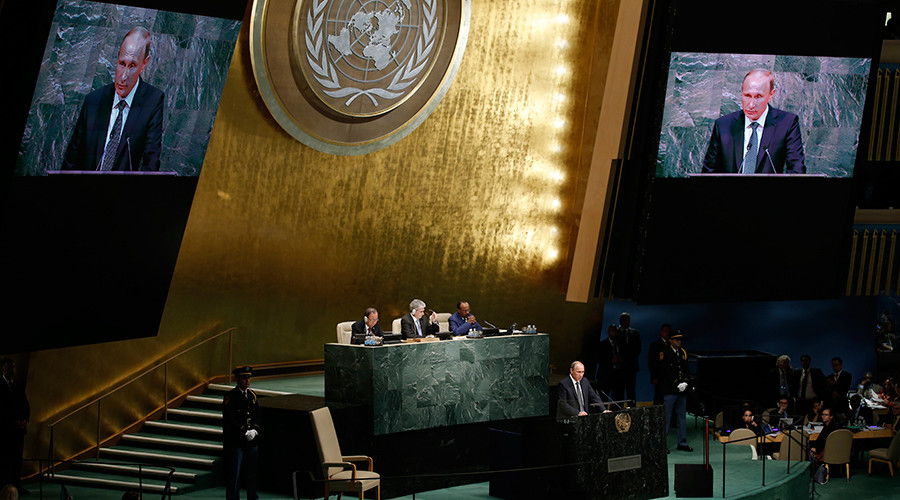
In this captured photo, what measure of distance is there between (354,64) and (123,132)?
12.6 ft

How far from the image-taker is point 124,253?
9555 millimetres

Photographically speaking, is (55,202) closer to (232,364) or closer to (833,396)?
(232,364)

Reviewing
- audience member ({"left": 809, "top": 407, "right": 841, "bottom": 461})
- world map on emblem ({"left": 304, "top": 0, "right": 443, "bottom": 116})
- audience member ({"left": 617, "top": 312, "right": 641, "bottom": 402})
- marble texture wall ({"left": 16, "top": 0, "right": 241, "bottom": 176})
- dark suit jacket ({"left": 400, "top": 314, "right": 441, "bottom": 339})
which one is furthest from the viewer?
audience member ({"left": 617, "top": 312, "right": 641, "bottom": 402})

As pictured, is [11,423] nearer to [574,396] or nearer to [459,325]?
[459,325]

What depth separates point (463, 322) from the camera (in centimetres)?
1188

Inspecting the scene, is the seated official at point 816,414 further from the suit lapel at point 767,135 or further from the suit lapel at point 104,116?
the suit lapel at point 104,116

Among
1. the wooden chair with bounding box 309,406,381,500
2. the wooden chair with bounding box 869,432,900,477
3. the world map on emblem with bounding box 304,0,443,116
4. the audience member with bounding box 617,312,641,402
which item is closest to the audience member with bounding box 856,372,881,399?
the wooden chair with bounding box 869,432,900,477

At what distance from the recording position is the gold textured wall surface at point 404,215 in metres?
12.1

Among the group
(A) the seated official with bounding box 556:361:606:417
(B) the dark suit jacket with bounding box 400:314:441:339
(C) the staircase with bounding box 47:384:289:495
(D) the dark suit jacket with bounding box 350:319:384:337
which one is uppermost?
(B) the dark suit jacket with bounding box 400:314:441:339

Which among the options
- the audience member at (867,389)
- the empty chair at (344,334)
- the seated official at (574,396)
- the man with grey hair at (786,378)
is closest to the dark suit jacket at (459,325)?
the empty chair at (344,334)

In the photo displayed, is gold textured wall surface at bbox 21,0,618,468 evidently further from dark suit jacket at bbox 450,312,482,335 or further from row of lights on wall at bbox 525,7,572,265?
dark suit jacket at bbox 450,312,482,335

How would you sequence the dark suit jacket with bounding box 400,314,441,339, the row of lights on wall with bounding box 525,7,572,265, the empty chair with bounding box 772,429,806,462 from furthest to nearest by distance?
1. the row of lights on wall with bounding box 525,7,572,265
2. the empty chair with bounding box 772,429,806,462
3. the dark suit jacket with bounding box 400,314,441,339

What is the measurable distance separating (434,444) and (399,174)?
12.7 feet

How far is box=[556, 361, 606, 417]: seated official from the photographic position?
10273mm
